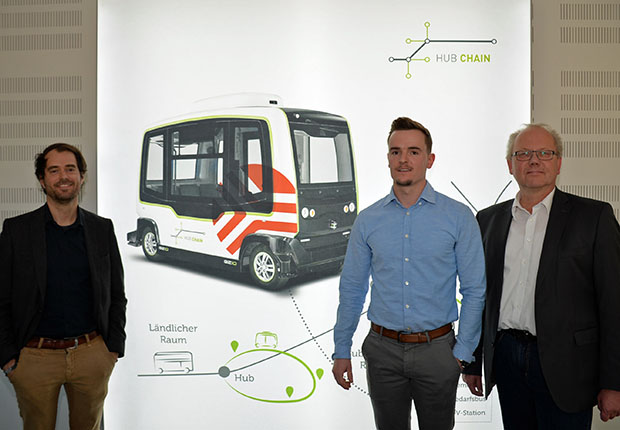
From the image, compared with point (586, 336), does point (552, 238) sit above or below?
above

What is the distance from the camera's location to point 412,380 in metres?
1.94

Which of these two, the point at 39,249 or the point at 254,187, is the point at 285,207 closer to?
the point at 254,187

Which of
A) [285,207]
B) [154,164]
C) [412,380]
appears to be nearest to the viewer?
[412,380]

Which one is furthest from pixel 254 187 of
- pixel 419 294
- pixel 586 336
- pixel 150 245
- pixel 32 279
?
pixel 586 336

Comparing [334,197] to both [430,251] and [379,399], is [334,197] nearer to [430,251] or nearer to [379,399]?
[430,251]

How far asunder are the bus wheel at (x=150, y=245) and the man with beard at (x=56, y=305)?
0.81 metres

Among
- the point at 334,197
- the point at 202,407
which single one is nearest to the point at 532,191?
the point at 334,197

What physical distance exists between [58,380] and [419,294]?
1.58 metres

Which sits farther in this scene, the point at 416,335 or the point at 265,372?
the point at 265,372

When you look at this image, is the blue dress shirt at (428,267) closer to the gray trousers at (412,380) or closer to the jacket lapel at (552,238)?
the gray trousers at (412,380)

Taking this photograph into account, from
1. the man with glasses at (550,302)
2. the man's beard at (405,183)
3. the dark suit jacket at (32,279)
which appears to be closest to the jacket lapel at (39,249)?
the dark suit jacket at (32,279)

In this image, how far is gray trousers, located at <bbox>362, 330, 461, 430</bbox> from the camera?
1.90 metres

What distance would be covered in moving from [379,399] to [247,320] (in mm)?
1246

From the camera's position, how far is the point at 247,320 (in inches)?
120
